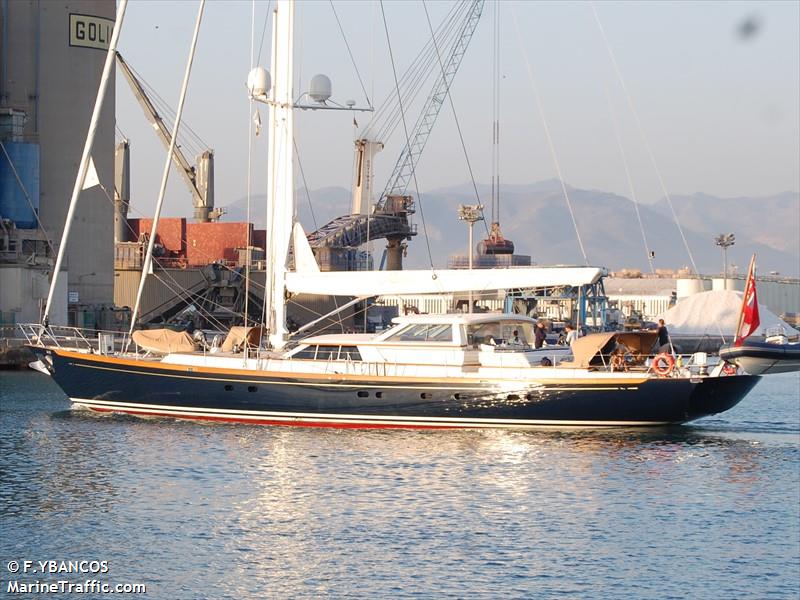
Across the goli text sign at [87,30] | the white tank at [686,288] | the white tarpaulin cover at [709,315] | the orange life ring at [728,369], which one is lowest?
the orange life ring at [728,369]

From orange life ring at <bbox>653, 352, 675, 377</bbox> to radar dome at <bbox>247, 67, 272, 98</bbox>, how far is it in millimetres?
15335

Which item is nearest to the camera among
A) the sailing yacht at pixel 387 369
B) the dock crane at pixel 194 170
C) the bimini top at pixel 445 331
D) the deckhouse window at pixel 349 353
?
the sailing yacht at pixel 387 369

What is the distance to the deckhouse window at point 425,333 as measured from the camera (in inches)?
1565

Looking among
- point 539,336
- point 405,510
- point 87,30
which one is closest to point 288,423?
point 539,336

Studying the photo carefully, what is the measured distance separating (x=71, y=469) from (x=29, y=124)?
51000 mm

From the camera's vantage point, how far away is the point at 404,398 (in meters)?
39.2

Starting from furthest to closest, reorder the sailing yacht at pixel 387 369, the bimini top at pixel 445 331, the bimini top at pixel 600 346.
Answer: the bimini top at pixel 445 331 → the bimini top at pixel 600 346 → the sailing yacht at pixel 387 369

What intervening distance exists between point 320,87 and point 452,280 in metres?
7.69

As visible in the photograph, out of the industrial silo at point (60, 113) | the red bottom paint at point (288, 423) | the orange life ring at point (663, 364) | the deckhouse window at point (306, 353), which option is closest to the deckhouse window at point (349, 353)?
the deckhouse window at point (306, 353)

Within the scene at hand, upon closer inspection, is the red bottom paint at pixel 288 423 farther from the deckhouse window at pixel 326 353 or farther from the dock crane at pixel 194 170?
the dock crane at pixel 194 170

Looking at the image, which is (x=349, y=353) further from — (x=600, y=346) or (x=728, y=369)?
(x=728, y=369)

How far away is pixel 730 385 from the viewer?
38.2 metres

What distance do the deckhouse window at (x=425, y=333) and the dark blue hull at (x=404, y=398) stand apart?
5.23ft

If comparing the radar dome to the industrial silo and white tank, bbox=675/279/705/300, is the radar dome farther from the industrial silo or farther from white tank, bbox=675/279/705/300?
white tank, bbox=675/279/705/300
